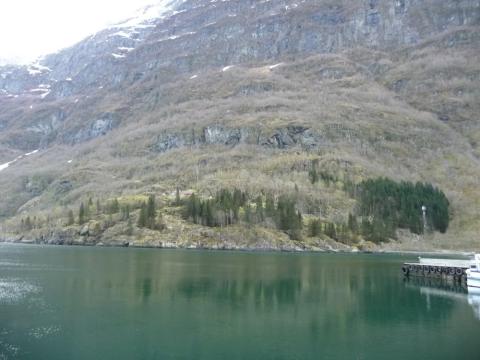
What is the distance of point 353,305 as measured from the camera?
70250 millimetres

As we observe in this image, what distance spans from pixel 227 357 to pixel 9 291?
44071mm

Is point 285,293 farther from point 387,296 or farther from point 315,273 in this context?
point 315,273

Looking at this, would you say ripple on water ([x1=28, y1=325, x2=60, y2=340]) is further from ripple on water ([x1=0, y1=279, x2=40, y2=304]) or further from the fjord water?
ripple on water ([x1=0, y1=279, x2=40, y2=304])

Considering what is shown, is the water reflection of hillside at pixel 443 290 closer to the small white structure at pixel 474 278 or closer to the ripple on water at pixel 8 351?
the small white structure at pixel 474 278

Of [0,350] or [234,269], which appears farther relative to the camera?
[234,269]

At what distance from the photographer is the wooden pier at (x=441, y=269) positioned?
109 metres

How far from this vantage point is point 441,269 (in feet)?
373

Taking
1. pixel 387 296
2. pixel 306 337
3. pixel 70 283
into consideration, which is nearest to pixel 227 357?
pixel 306 337

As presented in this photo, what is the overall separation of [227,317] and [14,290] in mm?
34211

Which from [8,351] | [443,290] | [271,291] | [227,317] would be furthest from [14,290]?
[443,290]

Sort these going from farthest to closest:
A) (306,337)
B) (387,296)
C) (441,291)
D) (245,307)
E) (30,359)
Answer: (441,291)
(387,296)
(245,307)
(306,337)
(30,359)

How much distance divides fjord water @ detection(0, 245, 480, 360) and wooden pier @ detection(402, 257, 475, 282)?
13477mm

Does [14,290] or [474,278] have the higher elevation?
[474,278]

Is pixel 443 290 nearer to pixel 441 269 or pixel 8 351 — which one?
pixel 441 269
